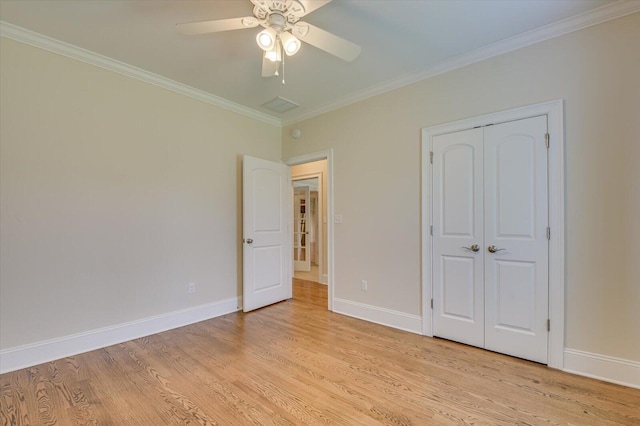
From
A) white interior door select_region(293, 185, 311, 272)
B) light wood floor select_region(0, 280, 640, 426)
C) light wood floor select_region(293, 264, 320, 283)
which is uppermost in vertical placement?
white interior door select_region(293, 185, 311, 272)

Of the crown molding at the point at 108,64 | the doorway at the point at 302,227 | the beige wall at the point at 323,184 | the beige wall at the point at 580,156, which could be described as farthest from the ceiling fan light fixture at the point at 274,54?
the doorway at the point at 302,227

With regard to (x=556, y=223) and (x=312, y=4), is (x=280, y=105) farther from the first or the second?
(x=556, y=223)

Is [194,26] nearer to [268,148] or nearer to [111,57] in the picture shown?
[111,57]

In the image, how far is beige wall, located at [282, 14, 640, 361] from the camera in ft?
6.56

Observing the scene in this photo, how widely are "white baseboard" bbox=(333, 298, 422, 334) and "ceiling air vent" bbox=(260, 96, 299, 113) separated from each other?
8.34ft

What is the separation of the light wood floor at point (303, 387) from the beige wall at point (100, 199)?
50 cm

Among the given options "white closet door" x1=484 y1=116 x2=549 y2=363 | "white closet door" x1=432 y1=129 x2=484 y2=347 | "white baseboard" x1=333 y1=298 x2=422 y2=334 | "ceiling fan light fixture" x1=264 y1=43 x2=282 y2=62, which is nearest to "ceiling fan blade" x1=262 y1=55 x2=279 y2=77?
"ceiling fan light fixture" x1=264 y1=43 x2=282 y2=62

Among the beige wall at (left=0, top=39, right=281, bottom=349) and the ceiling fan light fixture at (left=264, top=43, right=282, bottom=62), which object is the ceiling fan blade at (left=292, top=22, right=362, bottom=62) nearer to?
the ceiling fan light fixture at (left=264, top=43, right=282, bottom=62)

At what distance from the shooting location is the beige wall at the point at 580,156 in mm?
2000

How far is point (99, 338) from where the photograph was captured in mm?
2625

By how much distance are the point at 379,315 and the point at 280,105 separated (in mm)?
2830

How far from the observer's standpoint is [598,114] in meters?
2.10

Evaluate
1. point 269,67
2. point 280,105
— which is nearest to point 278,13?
point 269,67

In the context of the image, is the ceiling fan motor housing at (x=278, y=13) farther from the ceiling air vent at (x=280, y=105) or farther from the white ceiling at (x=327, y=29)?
the ceiling air vent at (x=280, y=105)
